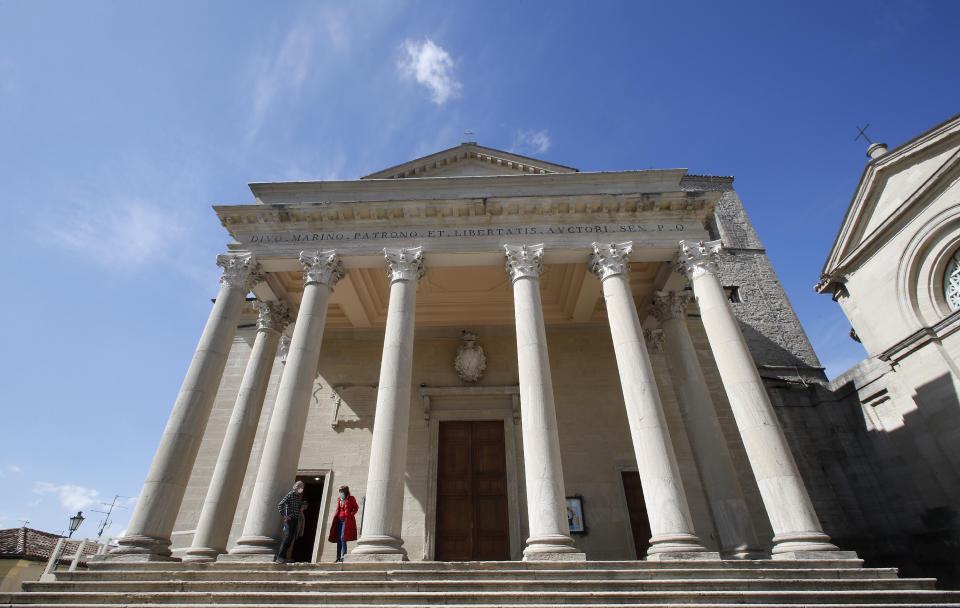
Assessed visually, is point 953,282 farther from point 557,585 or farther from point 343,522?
point 343,522

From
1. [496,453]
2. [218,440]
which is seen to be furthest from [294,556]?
[496,453]

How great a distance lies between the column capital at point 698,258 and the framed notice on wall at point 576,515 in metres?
7.66

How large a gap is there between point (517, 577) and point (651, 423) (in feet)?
14.6

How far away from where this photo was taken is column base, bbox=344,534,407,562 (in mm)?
8883

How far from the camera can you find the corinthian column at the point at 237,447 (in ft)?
38.0

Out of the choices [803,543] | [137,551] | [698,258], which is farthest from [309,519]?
[698,258]

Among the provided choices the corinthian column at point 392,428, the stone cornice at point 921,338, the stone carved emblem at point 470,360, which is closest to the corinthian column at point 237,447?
the corinthian column at point 392,428

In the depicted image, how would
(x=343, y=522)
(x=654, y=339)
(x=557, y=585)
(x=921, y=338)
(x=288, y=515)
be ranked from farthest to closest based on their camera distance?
1. (x=654, y=339)
2. (x=921, y=338)
3. (x=343, y=522)
4. (x=288, y=515)
5. (x=557, y=585)

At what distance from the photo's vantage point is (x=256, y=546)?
943 cm

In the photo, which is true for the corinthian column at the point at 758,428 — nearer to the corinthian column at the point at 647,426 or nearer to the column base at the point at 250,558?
the corinthian column at the point at 647,426

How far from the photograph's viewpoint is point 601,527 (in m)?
14.6

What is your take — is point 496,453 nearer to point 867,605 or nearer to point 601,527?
point 601,527

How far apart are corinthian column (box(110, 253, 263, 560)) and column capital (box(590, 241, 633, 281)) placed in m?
9.69

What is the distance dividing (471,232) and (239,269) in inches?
261
